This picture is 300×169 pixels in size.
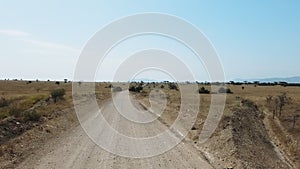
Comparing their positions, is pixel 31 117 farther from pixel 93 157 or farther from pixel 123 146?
pixel 93 157

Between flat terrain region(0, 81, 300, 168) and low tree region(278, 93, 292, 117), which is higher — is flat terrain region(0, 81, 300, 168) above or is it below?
below

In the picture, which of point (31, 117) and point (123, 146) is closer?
point (123, 146)

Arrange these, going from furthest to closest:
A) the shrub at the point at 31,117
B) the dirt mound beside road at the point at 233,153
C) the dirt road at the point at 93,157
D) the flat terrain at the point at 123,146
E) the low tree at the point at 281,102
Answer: the low tree at the point at 281,102 < the shrub at the point at 31,117 < the dirt mound beside road at the point at 233,153 < the flat terrain at the point at 123,146 < the dirt road at the point at 93,157

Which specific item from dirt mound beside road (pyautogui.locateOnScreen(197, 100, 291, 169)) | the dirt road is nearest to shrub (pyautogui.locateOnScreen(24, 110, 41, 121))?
the dirt road

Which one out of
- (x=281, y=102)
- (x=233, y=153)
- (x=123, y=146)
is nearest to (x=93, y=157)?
(x=123, y=146)

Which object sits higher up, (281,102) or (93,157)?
(281,102)

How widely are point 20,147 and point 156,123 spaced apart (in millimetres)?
12344

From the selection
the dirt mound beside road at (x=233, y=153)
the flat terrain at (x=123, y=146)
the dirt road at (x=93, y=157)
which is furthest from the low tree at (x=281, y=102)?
the dirt road at (x=93, y=157)

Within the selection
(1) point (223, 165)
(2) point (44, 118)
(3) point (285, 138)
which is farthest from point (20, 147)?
(3) point (285, 138)

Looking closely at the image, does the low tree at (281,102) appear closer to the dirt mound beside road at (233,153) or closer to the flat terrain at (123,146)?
the flat terrain at (123,146)

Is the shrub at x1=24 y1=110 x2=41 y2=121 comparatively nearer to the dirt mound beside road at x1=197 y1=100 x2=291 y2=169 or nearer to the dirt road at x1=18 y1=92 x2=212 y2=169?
the dirt road at x1=18 y1=92 x2=212 y2=169

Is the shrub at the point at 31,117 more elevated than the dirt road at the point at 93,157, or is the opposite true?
the shrub at the point at 31,117

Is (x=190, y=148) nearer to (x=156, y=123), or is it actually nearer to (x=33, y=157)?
(x=33, y=157)

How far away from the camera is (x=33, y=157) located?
15.2 meters
